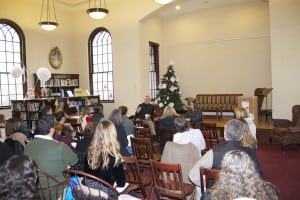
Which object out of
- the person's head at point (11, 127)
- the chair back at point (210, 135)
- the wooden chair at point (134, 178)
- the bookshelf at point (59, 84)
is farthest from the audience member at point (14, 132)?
the bookshelf at point (59, 84)

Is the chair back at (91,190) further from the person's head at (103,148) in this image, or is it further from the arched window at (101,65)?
the arched window at (101,65)

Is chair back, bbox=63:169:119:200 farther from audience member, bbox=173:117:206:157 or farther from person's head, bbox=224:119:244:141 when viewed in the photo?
audience member, bbox=173:117:206:157

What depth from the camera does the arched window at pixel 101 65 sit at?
11.4 meters

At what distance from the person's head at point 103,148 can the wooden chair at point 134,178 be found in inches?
16.0

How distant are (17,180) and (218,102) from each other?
10.9 metres

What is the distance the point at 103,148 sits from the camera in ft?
8.66

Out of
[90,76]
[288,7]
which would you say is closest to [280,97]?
[288,7]

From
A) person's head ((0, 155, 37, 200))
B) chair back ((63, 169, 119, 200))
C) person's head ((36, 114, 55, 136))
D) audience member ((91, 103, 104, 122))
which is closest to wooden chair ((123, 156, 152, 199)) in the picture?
chair back ((63, 169, 119, 200))

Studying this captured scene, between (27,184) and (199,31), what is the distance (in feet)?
39.3

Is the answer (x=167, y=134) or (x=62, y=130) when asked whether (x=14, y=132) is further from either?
(x=167, y=134)

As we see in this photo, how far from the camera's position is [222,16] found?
12195 mm

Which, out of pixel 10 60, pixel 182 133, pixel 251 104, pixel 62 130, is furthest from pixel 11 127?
pixel 251 104

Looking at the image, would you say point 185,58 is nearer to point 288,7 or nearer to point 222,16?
point 222,16

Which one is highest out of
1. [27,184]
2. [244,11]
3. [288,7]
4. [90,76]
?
[244,11]
